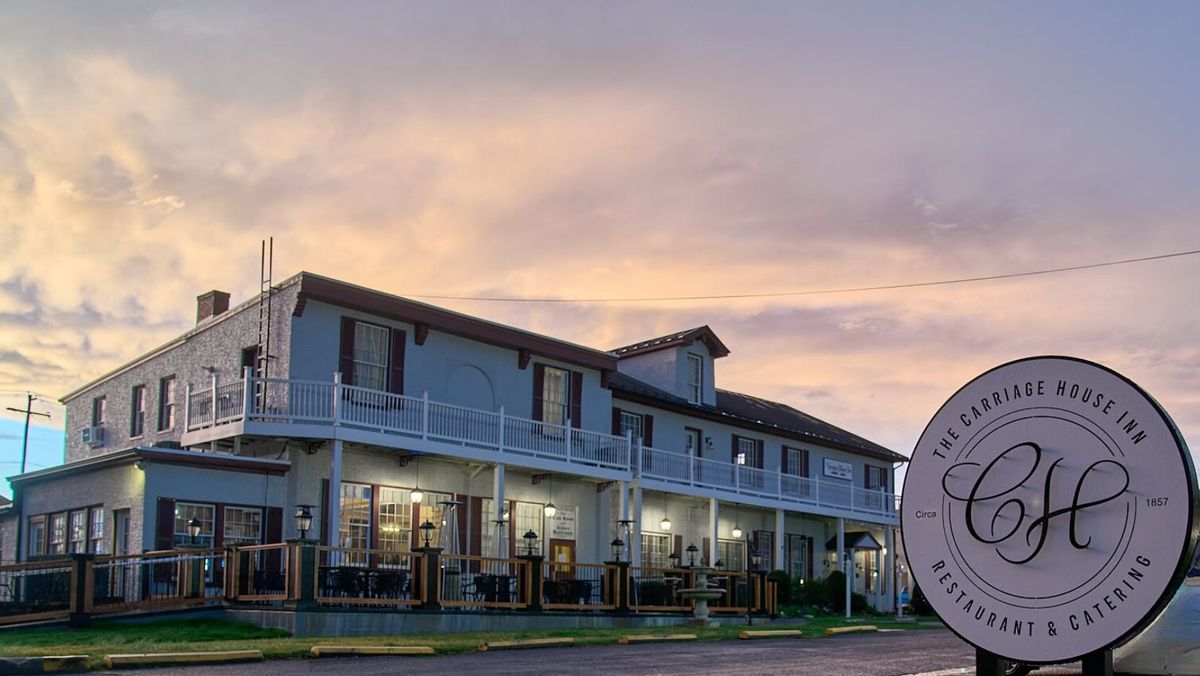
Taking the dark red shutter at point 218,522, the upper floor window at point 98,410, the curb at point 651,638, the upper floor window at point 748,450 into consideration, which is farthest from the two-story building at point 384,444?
the curb at point 651,638

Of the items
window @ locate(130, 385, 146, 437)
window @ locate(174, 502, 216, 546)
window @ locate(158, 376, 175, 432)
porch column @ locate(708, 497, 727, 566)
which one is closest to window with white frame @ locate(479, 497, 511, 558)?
window @ locate(174, 502, 216, 546)

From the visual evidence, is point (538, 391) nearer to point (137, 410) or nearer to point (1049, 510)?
point (137, 410)

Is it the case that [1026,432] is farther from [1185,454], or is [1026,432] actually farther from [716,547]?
[716,547]

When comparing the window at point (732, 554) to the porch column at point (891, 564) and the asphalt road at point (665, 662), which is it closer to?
the porch column at point (891, 564)

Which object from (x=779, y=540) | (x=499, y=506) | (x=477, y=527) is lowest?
(x=779, y=540)

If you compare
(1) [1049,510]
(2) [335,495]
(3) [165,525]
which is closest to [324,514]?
(2) [335,495]

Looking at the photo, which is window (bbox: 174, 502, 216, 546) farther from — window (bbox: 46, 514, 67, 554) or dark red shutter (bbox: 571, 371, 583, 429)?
dark red shutter (bbox: 571, 371, 583, 429)

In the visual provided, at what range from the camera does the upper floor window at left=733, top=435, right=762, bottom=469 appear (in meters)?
39.1

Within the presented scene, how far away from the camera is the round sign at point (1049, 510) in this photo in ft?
11.0

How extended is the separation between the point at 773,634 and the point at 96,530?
558 inches

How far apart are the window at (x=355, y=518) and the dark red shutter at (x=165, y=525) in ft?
11.2

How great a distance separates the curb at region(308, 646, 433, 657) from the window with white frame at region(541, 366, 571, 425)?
15970 millimetres

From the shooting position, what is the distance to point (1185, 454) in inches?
130

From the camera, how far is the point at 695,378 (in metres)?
38.0
